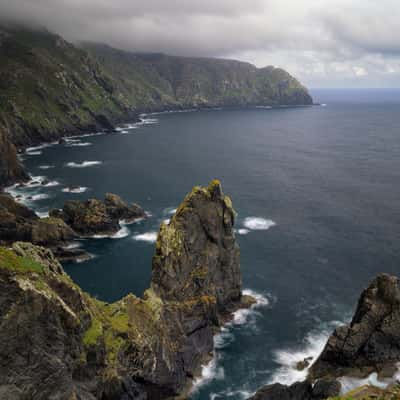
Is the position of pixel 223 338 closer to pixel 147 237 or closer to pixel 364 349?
pixel 364 349

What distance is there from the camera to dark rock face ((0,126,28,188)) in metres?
138

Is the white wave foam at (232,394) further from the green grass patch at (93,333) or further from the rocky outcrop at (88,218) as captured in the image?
the rocky outcrop at (88,218)

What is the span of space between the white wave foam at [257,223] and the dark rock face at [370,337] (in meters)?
57.6

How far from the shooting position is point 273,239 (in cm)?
10388

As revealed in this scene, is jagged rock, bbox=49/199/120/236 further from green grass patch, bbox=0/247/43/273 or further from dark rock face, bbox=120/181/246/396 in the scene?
green grass patch, bbox=0/247/43/273

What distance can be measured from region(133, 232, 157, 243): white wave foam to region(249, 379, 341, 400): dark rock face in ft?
191

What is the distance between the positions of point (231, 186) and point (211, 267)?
7948cm

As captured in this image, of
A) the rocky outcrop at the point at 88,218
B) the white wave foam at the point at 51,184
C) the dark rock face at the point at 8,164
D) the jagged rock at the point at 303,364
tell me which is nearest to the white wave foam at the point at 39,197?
the white wave foam at the point at 51,184

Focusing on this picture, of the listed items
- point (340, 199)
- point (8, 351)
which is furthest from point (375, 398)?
point (340, 199)

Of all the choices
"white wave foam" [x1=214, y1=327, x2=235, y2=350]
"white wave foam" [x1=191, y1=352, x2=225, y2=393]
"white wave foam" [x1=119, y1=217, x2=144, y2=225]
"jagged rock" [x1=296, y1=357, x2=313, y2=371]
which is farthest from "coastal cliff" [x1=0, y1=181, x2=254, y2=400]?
"white wave foam" [x1=119, y1=217, x2=144, y2=225]

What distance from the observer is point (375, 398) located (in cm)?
3475

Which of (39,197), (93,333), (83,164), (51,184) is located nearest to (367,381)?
(93,333)

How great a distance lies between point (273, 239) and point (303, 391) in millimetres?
59548

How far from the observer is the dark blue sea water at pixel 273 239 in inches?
2536
